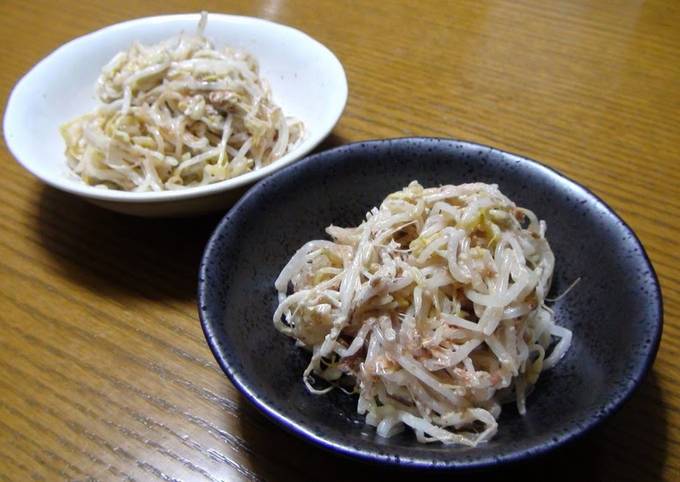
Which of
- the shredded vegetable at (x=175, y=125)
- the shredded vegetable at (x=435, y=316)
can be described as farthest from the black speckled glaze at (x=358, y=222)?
the shredded vegetable at (x=175, y=125)

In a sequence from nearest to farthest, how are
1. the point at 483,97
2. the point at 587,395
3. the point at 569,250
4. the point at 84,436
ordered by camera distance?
1. the point at 587,395
2. the point at 84,436
3. the point at 569,250
4. the point at 483,97

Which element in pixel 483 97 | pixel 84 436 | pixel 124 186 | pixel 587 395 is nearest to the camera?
pixel 587 395

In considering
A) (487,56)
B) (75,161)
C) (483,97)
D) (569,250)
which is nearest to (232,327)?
(569,250)

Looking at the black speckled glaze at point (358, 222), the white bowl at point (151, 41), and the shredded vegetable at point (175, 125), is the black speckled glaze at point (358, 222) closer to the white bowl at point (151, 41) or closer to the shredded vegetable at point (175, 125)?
the white bowl at point (151, 41)

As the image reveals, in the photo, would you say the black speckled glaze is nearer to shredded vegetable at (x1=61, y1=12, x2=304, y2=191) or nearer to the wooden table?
the wooden table

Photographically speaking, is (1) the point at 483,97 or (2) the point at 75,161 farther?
(1) the point at 483,97

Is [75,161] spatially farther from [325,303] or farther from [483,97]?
[483,97]

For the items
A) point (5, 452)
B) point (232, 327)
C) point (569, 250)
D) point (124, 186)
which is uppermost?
point (569, 250)

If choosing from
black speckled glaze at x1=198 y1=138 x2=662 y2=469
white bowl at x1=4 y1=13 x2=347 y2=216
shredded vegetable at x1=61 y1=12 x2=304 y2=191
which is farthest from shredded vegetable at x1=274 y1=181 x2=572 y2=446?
shredded vegetable at x1=61 y1=12 x2=304 y2=191
